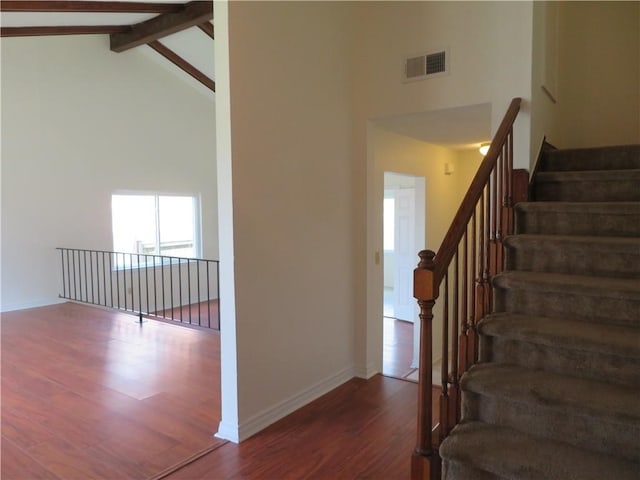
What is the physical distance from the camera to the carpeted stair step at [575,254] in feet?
7.75

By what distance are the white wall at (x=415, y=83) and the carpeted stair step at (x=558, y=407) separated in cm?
151

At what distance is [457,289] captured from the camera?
2.03 metres

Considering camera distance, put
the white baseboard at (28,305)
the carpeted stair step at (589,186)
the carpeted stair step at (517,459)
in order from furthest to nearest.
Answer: the white baseboard at (28,305), the carpeted stair step at (589,186), the carpeted stair step at (517,459)

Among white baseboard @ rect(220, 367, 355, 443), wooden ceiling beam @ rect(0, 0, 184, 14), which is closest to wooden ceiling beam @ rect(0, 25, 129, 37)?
wooden ceiling beam @ rect(0, 0, 184, 14)

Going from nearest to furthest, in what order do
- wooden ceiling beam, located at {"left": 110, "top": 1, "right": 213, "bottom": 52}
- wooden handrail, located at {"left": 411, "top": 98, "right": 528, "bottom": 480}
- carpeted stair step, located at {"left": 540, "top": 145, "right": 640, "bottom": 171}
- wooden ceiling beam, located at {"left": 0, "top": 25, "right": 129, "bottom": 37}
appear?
wooden handrail, located at {"left": 411, "top": 98, "right": 528, "bottom": 480}
carpeted stair step, located at {"left": 540, "top": 145, "right": 640, "bottom": 171}
wooden ceiling beam, located at {"left": 0, "top": 25, "right": 129, "bottom": 37}
wooden ceiling beam, located at {"left": 110, "top": 1, "right": 213, "bottom": 52}

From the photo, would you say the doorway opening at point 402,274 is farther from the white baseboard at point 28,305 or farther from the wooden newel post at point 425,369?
the white baseboard at point 28,305

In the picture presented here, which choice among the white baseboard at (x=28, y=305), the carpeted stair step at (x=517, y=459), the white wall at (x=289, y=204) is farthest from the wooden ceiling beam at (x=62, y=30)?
the carpeted stair step at (x=517, y=459)

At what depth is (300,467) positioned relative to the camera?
2350 mm

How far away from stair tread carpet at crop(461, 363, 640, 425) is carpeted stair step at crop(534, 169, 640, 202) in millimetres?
1422

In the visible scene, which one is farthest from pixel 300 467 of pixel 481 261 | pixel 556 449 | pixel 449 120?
pixel 449 120

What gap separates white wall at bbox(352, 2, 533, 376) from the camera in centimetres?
294

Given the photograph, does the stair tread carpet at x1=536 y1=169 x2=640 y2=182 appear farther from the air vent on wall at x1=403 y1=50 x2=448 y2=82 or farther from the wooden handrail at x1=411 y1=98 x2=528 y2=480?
the air vent on wall at x1=403 y1=50 x2=448 y2=82

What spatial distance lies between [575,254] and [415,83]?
1.68 metres

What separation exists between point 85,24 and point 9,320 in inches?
154
